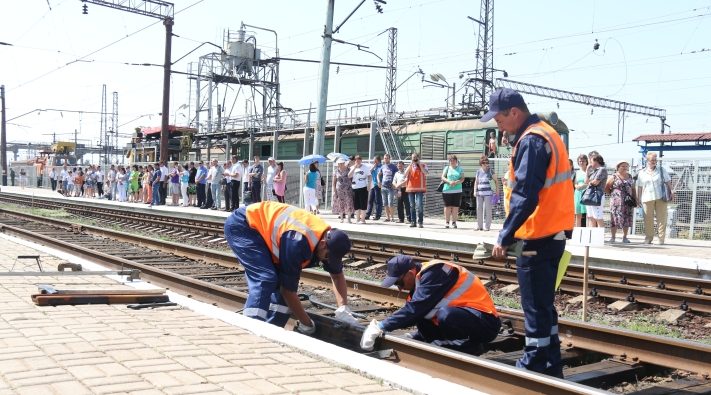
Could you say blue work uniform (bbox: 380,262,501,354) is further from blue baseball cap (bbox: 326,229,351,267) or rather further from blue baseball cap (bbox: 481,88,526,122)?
blue baseball cap (bbox: 481,88,526,122)

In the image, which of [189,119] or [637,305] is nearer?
[637,305]

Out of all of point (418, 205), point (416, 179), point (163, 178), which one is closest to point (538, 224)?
point (416, 179)

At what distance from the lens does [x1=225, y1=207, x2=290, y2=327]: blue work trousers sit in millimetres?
5785

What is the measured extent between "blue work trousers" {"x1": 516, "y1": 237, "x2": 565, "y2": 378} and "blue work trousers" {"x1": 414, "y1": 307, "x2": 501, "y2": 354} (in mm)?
762

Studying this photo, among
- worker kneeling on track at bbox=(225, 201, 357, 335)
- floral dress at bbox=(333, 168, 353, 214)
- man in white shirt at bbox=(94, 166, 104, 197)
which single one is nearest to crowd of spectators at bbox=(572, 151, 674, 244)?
floral dress at bbox=(333, 168, 353, 214)

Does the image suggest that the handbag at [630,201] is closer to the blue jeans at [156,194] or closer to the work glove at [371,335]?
the work glove at [371,335]

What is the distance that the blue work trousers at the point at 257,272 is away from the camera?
579 cm

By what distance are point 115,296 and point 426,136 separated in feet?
68.8

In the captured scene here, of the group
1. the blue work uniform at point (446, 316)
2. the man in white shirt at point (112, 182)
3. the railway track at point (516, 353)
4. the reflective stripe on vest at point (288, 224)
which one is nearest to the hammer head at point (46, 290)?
the railway track at point (516, 353)

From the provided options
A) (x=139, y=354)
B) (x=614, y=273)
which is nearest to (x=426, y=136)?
(x=614, y=273)

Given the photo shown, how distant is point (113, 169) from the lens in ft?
112

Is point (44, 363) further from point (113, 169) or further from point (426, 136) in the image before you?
point (113, 169)

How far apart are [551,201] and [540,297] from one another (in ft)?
1.94

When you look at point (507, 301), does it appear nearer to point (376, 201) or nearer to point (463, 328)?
point (463, 328)
